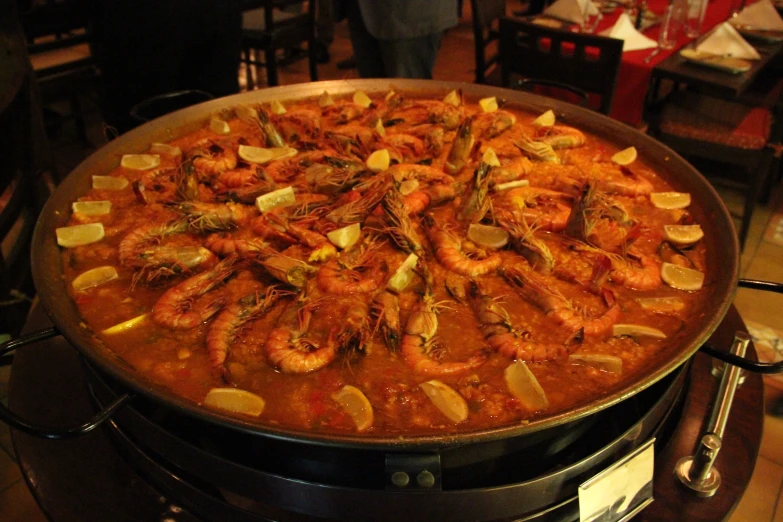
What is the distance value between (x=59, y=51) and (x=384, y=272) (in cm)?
403

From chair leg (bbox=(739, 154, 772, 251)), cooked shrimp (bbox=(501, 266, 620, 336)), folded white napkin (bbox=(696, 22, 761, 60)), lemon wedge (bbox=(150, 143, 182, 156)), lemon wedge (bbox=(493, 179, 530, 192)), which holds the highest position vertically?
folded white napkin (bbox=(696, 22, 761, 60))

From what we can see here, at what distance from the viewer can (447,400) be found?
1362 millimetres

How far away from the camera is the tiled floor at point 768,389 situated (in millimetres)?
2412

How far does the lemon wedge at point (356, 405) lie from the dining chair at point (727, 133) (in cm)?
334

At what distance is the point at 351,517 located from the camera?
4.27ft

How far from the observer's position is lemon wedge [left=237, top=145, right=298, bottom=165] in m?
2.31

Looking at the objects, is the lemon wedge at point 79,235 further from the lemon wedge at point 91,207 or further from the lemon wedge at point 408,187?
the lemon wedge at point 408,187

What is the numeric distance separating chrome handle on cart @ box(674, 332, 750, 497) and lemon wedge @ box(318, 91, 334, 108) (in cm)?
192

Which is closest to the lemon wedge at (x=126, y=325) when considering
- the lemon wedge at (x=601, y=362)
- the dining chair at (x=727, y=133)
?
the lemon wedge at (x=601, y=362)

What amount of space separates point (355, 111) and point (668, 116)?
239 centimetres

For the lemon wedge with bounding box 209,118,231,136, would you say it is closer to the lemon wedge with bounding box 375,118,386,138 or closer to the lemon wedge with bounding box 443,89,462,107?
the lemon wedge with bounding box 375,118,386,138

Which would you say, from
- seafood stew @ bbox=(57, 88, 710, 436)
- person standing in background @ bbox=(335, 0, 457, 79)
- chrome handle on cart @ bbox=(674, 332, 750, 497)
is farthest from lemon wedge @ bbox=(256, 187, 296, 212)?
person standing in background @ bbox=(335, 0, 457, 79)

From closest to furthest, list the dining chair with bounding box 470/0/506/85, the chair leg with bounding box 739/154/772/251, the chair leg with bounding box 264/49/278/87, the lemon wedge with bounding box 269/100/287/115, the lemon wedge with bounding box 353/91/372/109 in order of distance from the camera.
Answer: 1. the lemon wedge with bounding box 269/100/287/115
2. the lemon wedge with bounding box 353/91/372/109
3. the chair leg with bounding box 739/154/772/251
4. the dining chair with bounding box 470/0/506/85
5. the chair leg with bounding box 264/49/278/87

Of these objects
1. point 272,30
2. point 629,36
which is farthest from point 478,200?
point 272,30
